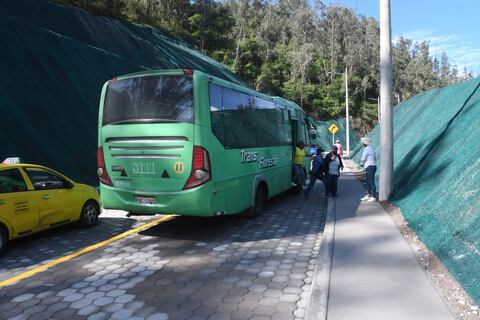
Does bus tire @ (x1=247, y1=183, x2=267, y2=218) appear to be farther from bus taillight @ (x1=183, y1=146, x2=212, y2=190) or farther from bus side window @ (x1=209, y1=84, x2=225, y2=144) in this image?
bus taillight @ (x1=183, y1=146, x2=212, y2=190)

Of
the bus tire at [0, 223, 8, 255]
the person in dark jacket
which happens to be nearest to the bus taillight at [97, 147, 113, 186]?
the bus tire at [0, 223, 8, 255]

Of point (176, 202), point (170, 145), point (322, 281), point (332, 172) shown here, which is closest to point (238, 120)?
point (170, 145)

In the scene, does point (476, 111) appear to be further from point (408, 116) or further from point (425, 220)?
point (408, 116)

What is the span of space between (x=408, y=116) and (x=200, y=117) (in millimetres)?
13326

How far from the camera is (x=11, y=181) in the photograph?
22.2ft

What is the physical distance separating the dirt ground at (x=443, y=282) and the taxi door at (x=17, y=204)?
Result: 20.9 ft

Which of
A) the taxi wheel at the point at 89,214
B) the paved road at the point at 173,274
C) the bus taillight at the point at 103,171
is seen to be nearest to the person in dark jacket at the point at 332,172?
the paved road at the point at 173,274

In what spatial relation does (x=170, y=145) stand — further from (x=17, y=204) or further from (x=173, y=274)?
(x=17, y=204)

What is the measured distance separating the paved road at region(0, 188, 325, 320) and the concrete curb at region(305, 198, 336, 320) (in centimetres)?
13

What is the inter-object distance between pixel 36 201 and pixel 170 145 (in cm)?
265

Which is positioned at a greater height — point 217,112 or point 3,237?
point 217,112

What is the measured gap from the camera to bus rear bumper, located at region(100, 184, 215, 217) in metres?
6.77

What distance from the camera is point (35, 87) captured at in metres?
12.8

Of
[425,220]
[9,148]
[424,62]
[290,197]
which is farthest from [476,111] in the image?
[424,62]
